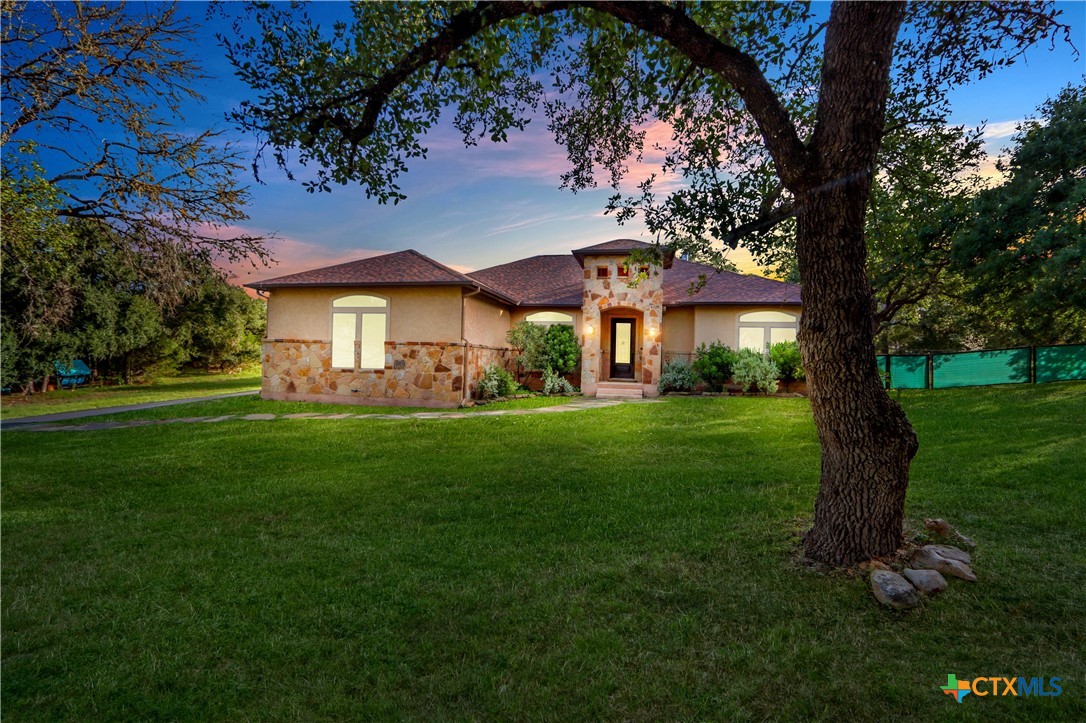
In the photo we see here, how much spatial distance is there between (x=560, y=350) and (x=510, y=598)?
13.6m

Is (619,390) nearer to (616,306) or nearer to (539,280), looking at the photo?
(616,306)

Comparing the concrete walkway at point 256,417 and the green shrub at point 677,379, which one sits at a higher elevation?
the green shrub at point 677,379


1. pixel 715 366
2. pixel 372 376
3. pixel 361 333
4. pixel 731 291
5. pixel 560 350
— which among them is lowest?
pixel 372 376

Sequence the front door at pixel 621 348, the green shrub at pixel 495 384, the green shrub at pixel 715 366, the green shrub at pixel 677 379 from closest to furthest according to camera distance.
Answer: the green shrub at pixel 495 384 → the green shrub at pixel 715 366 → the green shrub at pixel 677 379 → the front door at pixel 621 348

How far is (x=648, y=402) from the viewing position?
14.2m

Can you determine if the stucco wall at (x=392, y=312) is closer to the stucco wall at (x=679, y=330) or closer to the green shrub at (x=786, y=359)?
the stucco wall at (x=679, y=330)

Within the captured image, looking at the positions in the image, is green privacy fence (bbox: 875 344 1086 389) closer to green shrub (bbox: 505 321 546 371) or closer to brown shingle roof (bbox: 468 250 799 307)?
brown shingle roof (bbox: 468 250 799 307)

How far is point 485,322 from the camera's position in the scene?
628 inches

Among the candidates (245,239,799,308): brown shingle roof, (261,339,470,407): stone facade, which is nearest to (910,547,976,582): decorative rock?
(245,239,799,308): brown shingle roof

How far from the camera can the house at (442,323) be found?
14.1 m

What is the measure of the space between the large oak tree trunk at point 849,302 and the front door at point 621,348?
18.1m

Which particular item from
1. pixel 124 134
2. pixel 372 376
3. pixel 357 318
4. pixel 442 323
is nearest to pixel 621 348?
pixel 442 323

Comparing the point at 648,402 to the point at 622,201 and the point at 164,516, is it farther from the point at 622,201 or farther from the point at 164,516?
the point at 164,516

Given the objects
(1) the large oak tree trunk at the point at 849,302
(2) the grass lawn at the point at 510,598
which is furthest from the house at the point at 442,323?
(1) the large oak tree trunk at the point at 849,302
